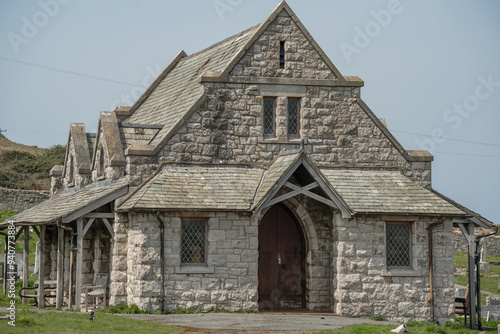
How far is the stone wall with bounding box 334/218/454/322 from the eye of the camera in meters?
23.0

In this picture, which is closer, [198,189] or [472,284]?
[198,189]

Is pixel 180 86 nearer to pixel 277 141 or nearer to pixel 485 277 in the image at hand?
pixel 277 141

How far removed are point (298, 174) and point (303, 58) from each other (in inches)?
129

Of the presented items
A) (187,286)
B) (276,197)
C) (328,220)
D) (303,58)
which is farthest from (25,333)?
(303,58)

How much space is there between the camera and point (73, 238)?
2514 cm

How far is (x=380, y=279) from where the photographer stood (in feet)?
76.1

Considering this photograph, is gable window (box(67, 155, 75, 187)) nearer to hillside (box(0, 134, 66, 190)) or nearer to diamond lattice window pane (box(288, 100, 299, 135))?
diamond lattice window pane (box(288, 100, 299, 135))

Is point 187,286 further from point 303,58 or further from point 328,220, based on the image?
point 303,58

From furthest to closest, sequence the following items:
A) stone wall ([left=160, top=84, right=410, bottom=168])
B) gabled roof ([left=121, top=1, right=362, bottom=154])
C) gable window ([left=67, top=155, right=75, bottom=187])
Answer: gable window ([left=67, top=155, right=75, bottom=187]) < gabled roof ([left=121, top=1, right=362, bottom=154]) < stone wall ([left=160, top=84, right=410, bottom=168])

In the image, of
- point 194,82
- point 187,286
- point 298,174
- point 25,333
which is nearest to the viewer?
point 25,333

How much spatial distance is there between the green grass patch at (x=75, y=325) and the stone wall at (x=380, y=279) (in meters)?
5.82

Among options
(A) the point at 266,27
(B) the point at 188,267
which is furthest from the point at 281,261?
(A) the point at 266,27

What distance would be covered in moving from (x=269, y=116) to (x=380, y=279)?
5317mm

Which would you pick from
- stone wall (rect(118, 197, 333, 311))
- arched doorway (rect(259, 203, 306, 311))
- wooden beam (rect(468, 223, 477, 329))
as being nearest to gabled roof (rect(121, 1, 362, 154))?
stone wall (rect(118, 197, 333, 311))
